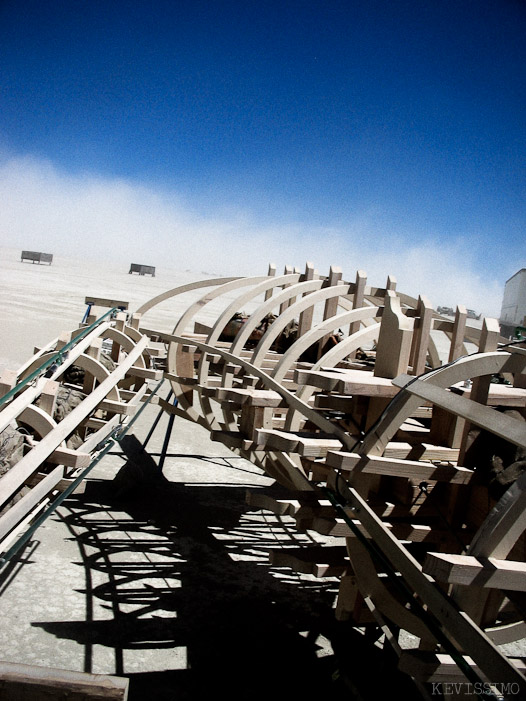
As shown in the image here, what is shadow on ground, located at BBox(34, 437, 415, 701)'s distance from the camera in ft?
13.9

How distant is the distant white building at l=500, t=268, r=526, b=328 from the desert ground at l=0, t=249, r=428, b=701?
21.9m

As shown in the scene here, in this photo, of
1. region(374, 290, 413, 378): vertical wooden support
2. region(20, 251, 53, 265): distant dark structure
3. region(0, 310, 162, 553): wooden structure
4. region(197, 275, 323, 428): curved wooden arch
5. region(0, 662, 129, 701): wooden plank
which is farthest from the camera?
region(20, 251, 53, 265): distant dark structure

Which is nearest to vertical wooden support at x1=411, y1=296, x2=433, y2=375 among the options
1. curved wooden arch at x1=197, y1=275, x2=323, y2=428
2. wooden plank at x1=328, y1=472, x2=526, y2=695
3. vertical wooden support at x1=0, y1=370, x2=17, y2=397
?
wooden plank at x1=328, y1=472, x2=526, y2=695

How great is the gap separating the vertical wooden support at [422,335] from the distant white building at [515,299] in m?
22.7

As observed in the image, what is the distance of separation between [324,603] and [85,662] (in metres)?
A: 2.32

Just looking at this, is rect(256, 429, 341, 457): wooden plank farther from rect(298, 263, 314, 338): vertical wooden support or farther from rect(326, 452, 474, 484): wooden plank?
rect(298, 263, 314, 338): vertical wooden support

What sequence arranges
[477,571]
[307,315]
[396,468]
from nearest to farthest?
[477,571]
[396,468]
[307,315]

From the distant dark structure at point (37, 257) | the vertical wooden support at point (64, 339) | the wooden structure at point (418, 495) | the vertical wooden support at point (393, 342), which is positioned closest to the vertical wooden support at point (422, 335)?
the wooden structure at point (418, 495)

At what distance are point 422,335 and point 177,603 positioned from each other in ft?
10.6

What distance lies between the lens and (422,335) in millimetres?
4777

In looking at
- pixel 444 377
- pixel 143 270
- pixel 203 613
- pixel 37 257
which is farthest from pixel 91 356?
pixel 143 270

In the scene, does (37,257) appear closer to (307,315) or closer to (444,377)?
(307,315)

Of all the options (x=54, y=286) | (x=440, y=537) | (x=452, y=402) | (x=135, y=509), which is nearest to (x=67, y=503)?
(x=135, y=509)

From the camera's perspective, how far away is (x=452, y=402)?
301 cm
